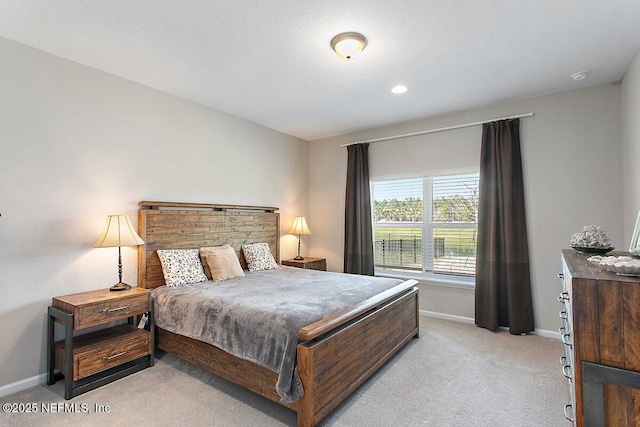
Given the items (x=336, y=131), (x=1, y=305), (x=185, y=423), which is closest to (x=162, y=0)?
(x=1, y=305)

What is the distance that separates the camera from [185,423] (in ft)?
6.61

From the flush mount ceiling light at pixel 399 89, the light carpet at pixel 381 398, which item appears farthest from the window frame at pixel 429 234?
the flush mount ceiling light at pixel 399 89

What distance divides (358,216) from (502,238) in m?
1.87

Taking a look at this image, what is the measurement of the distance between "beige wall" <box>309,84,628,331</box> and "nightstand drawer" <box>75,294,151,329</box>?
3.30 meters

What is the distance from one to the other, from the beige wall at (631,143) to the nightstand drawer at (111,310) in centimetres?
410

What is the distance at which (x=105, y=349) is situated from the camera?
2477 millimetres

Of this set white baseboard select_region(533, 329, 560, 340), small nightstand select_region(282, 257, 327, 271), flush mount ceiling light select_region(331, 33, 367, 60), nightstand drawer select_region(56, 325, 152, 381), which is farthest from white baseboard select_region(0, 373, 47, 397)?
white baseboard select_region(533, 329, 560, 340)

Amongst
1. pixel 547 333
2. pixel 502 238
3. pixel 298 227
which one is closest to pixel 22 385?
pixel 298 227

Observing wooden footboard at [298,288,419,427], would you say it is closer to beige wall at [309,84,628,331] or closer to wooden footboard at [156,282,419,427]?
wooden footboard at [156,282,419,427]

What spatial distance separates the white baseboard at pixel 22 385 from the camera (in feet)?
7.71

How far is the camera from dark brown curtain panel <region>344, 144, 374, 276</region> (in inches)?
184

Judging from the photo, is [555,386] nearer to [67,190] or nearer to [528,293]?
[528,293]

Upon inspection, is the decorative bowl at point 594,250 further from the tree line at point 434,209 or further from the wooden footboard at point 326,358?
the tree line at point 434,209

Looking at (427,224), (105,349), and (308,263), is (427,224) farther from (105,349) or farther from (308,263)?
(105,349)
